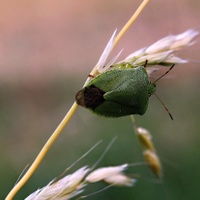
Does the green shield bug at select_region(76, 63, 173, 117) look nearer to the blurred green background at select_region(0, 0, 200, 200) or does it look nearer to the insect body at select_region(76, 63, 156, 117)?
the insect body at select_region(76, 63, 156, 117)

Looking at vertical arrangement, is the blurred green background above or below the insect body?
below

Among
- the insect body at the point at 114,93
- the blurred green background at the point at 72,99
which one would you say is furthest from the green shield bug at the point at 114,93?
the blurred green background at the point at 72,99

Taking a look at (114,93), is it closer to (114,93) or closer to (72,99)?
(114,93)

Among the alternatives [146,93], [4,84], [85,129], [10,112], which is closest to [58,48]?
[4,84]

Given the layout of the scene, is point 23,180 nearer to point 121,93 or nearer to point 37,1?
point 121,93

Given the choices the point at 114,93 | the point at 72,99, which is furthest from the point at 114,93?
the point at 72,99

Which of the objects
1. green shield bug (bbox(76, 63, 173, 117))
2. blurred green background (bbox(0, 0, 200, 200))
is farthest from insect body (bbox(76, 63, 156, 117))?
blurred green background (bbox(0, 0, 200, 200))

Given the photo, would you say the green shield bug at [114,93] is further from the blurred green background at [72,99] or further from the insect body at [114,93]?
the blurred green background at [72,99]
